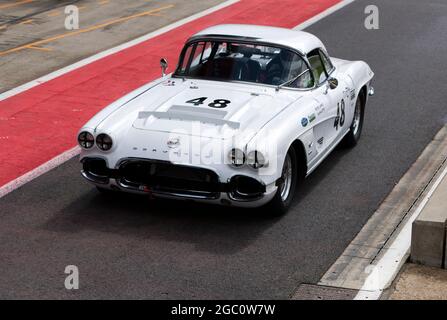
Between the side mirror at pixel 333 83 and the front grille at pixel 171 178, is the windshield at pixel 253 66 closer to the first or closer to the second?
the side mirror at pixel 333 83

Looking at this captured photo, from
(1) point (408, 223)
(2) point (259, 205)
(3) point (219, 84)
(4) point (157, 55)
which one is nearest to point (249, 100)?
(3) point (219, 84)

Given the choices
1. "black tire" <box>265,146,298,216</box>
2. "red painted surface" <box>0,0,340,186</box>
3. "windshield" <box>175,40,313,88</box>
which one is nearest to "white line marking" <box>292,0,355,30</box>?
"red painted surface" <box>0,0,340,186</box>

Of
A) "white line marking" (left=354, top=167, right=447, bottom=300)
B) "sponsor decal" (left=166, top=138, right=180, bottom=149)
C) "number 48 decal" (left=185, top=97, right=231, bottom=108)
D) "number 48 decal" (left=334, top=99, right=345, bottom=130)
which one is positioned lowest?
"white line marking" (left=354, top=167, right=447, bottom=300)

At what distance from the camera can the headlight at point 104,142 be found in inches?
389

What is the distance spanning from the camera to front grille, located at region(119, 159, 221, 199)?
9.59m

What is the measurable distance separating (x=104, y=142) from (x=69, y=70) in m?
7.05

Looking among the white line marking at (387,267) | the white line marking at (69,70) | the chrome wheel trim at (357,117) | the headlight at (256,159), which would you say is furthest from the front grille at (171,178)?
the chrome wheel trim at (357,117)

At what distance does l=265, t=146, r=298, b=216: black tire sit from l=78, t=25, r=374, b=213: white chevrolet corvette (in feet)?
0.04

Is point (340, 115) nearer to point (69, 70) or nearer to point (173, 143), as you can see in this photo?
point (173, 143)

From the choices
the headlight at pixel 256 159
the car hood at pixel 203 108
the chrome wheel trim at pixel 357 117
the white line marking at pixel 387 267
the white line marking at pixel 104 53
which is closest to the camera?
the white line marking at pixel 387 267

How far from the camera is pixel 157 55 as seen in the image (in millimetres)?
17828

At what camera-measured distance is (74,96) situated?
1496cm

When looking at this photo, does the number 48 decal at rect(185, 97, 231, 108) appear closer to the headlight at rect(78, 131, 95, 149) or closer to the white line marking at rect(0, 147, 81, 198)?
the headlight at rect(78, 131, 95, 149)

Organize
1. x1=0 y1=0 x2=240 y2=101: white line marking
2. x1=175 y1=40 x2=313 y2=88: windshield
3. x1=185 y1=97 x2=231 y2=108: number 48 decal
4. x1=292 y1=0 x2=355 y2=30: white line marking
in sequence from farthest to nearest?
1. x1=292 y1=0 x2=355 y2=30: white line marking
2. x1=0 y1=0 x2=240 y2=101: white line marking
3. x1=175 y1=40 x2=313 y2=88: windshield
4. x1=185 y1=97 x2=231 y2=108: number 48 decal
